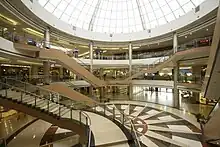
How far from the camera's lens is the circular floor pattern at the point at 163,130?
1059cm

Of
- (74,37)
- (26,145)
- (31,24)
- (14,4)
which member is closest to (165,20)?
(74,37)

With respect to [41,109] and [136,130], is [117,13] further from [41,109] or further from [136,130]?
[41,109]

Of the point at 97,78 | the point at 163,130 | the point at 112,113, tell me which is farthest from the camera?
the point at 97,78

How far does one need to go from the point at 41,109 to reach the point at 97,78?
29.9 ft

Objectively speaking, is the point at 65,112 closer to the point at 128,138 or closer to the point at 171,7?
the point at 128,138

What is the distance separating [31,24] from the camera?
1627 cm

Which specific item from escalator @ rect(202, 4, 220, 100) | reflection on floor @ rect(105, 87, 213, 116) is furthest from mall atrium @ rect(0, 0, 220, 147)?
reflection on floor @ rect(105, 87, 213, 116)

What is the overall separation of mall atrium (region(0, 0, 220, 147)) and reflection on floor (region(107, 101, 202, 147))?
6 cm

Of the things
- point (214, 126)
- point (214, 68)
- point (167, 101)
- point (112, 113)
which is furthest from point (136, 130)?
point (167, 101)

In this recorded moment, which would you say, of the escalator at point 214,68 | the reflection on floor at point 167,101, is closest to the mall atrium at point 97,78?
the escalator at point 214,68

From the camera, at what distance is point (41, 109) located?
33.9 ft

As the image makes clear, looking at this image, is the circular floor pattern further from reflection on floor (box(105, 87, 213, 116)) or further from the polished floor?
reflection on floor (box(105, 87, 213, 116))

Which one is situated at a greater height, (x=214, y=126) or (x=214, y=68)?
(x=214, y=68)

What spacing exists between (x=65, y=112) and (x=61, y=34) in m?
13.7
